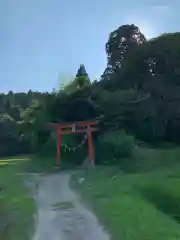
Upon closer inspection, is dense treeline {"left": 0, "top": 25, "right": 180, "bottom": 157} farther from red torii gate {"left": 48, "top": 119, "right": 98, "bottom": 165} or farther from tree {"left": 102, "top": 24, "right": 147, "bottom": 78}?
red torii gate {"left": 48, "top": 119, "right": 98, "bottom": 165}

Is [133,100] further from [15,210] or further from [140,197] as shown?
[15,210]

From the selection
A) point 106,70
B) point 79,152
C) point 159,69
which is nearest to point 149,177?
point 79,152

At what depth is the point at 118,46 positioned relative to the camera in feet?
113

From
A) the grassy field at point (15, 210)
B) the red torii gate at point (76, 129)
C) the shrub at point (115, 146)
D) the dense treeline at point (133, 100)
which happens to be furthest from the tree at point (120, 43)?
the grassy field at point (15, 210)

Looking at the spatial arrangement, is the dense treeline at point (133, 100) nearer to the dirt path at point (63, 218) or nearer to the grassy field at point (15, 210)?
the grassy field at point (15, 210)

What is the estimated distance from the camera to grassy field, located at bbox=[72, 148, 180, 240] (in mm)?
10328

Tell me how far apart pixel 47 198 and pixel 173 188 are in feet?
17.6

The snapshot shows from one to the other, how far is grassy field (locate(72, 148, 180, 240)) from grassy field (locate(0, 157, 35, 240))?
2021 mm

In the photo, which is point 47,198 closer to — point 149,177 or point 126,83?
point 149,177

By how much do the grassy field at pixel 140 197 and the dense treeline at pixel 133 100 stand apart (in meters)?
2.90

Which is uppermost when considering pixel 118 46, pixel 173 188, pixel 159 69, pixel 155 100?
pixel 118 46

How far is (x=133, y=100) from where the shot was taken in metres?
29.1

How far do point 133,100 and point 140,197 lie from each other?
44.7ft

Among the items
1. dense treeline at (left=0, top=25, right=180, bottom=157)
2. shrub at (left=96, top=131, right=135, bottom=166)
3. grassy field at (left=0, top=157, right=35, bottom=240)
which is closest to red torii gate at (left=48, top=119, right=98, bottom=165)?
shrub at (left=96, top=131, right=135, bottom=166)
